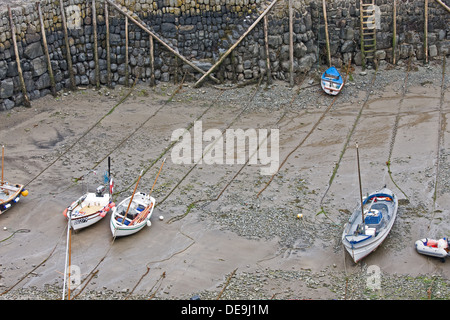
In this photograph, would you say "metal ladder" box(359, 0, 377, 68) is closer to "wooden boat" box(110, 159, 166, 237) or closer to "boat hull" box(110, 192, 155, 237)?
"wooden boat" box(110, 159, 166, 237)

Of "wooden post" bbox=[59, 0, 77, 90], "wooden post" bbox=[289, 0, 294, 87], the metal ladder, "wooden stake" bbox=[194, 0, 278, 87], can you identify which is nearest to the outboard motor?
"wooden post" bbox=[59, 0, 77, 90]

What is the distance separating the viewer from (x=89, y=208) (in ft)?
106

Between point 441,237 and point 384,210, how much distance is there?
2.21m

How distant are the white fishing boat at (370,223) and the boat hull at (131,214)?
7.02m

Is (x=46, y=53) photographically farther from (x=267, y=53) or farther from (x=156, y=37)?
(x=267, y=53)

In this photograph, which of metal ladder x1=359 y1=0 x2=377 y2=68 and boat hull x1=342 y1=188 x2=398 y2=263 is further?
metal ladder x1=359 y1=0 x2=377 y2=68

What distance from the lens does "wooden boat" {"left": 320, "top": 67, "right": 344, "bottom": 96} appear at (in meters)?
40.3

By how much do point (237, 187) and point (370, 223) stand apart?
5.78 m

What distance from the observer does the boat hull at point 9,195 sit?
106ft

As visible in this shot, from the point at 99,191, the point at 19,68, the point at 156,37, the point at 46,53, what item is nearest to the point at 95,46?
the point at 46,53

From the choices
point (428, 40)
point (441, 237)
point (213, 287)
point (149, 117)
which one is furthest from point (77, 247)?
point (428, 40)

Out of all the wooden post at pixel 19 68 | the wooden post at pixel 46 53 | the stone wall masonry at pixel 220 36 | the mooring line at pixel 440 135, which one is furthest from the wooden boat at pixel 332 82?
the wooden post at pixel 19 68

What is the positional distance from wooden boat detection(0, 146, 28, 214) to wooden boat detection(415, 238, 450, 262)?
567 inches

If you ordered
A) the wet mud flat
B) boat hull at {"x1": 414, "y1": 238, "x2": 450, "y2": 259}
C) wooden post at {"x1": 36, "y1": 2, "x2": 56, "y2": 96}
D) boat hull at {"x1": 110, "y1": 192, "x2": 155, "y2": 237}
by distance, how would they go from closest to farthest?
the wet mud flat
boat hull at {"x1": 414, "y1": 238, "x2": 450, "y2": 259}
boat hull at {"x1": 110, "y1": 192, "x2": 155, "y2": 237}
wooden post at {"x1": 36, "y1": 2, "x2": 56, "y2": 96}
